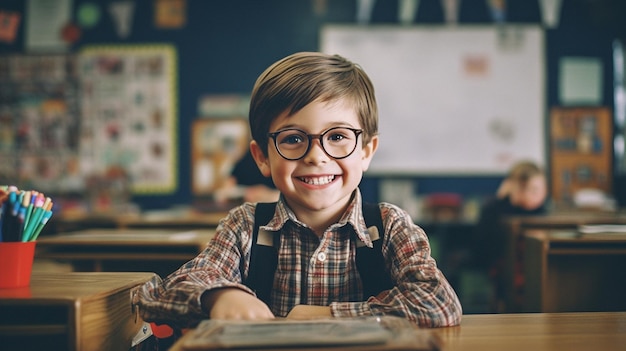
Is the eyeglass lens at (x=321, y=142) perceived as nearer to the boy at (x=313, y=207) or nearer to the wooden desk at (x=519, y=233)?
the boy at (x=313, y=207)

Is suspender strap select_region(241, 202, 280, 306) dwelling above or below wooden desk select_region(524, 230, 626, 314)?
above

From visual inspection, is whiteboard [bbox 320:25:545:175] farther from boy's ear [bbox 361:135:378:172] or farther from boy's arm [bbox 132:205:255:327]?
boy's arm [bbox 132:205:255:327]

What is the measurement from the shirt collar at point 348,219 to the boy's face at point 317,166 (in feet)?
0.08

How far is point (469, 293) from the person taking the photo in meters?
4.39

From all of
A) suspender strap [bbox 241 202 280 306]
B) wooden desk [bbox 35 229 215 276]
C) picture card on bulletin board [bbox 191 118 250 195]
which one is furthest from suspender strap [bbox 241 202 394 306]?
picture card on bulletin board [bbox 191 118 250 195]

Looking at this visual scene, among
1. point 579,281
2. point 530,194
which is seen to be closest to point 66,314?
point 579,281

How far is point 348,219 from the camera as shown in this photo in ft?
3.51

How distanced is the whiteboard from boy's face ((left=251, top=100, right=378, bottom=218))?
3.92 metres

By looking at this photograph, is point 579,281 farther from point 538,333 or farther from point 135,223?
point 135,223

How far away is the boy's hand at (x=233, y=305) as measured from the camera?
2.74ft

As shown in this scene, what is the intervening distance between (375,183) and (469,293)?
1.24m

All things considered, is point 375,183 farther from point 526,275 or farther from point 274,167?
point 274,167

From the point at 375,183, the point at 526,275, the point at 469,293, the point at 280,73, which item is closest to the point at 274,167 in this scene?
the point at 280,73

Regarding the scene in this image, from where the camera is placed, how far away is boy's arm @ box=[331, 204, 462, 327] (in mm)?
855
